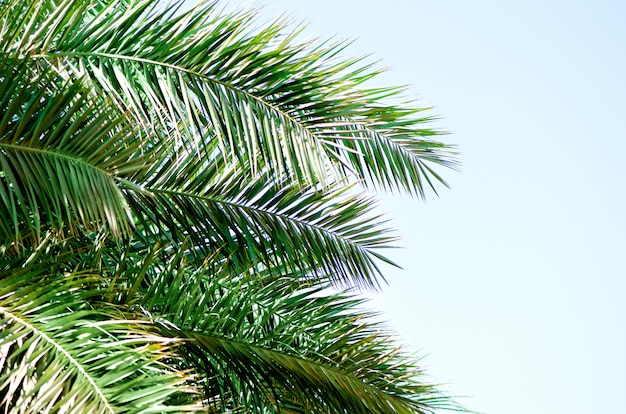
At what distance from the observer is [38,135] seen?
310cm

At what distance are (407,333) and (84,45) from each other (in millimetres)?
2060

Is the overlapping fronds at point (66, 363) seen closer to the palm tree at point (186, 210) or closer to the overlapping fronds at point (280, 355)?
the palm tree at point (186, 210)

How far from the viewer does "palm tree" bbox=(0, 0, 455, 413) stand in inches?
113

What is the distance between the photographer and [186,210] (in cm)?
405

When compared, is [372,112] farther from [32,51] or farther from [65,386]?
[65,386]

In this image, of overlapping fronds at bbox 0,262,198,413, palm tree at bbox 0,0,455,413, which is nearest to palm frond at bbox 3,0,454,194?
palm tree at bbox 0,0,455,413

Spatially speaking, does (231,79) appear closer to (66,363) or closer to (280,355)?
(280,355)

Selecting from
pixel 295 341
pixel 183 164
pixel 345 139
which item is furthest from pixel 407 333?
pixel 183 164

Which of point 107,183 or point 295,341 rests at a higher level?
point 107,183

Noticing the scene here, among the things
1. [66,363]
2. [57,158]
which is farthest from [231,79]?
[66,363]

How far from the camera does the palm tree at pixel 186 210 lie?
2.88m

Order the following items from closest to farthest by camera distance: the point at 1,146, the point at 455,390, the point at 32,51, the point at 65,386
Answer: the point at 65,386
the point at 1,146
the point at 32,51
the point at 455,390

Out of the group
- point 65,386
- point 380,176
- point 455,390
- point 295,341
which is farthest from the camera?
point 455,390

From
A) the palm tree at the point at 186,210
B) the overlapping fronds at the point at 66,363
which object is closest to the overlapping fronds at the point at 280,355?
the palm tree at the point at 186,210
